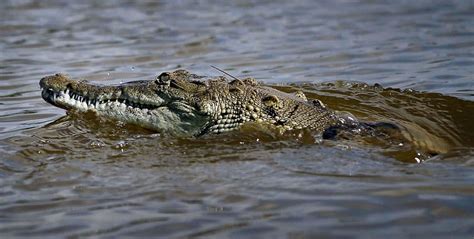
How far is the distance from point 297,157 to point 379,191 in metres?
1.02

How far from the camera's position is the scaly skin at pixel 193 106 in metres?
6.70

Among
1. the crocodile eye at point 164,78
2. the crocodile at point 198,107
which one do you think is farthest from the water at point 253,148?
the crocodile eye at point 164,78

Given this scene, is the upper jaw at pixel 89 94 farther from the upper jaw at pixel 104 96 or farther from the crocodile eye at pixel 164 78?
the crocodile eye at pixel 164 78

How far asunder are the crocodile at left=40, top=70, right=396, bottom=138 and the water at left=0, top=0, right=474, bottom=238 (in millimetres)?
135

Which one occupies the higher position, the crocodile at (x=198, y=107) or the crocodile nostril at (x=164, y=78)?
the crocodile nostril at (x=164, y=78)

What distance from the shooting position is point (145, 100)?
6.74 metres

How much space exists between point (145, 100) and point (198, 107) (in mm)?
445

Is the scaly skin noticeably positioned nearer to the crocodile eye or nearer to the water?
the crocodile eye

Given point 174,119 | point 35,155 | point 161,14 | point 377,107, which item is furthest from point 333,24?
point 35,155

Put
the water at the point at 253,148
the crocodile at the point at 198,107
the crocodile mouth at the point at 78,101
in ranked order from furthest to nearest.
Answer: the crocodile mouth at the point at 78,101 < the crocodile at the point at 198,107 < the water at the point at 253,148

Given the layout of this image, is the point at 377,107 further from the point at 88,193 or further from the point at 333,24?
the point at 333,24

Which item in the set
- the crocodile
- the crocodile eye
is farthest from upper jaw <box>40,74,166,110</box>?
the crocodile eye

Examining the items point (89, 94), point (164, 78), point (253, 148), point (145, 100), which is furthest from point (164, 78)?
point (253, 148)

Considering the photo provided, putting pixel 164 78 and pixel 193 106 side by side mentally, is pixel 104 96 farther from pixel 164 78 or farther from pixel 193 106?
pixel 193 106
